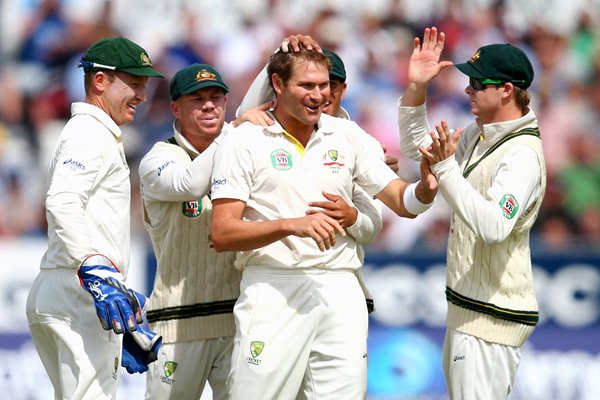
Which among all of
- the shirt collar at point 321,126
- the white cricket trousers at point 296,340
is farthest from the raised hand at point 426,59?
the white cricket trousers at point 296,340

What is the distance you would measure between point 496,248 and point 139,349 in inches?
71.5

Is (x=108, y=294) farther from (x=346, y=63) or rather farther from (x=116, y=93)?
(x=346, y=63)

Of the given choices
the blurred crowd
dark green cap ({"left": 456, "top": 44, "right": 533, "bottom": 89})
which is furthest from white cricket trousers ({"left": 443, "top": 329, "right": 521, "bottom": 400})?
the blurred crowd

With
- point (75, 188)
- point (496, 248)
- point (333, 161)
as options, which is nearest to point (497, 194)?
point (496, 248)

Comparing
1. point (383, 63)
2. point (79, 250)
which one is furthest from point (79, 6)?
point (79, 250)

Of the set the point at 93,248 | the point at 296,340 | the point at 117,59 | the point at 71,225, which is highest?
the point at 117,59

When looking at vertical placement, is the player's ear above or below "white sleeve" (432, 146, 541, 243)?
above

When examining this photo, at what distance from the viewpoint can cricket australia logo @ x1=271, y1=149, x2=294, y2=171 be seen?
16.5 feet

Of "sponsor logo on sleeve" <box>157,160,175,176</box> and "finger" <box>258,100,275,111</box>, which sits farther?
"sponsor logo on sleeve" <box>157,160,175,176</box>

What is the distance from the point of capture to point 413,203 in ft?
16.7

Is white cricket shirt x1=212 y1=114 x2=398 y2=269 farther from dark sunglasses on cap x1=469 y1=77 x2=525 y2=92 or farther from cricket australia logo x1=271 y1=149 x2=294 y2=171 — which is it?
dark sunglasses on cap x1=469 y1=77 x2=525 y2=92

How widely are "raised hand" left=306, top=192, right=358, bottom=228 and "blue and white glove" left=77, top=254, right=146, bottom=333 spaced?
90 cm

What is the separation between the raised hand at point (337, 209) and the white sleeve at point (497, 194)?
1.45 feet

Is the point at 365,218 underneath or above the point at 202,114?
underneath
